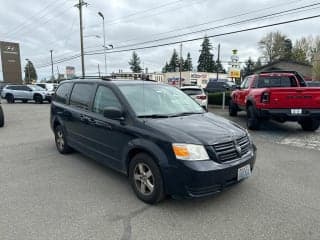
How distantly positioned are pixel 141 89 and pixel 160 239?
2490mm

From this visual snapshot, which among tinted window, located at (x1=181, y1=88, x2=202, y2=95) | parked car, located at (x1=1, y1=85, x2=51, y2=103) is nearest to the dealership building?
parked car, located at (x1=1, y1=85, x2=51, y2=103)

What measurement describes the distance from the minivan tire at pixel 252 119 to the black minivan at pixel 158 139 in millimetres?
4354

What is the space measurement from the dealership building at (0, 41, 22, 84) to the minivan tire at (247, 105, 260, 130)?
42.6 meters

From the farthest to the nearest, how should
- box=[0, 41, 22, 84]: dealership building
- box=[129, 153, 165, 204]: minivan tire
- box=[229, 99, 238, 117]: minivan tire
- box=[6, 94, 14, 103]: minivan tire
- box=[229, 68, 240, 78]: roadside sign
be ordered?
box=[0, 41, 22, 84]: dealership building < box=[6, 94, 14, 103]: minivan tire < box=[229, 68, 240, 78]: roadside sign < box=[229, 99, 238, 117]: minivan tire < box=[129, 153, 165, 204]: minivan tire

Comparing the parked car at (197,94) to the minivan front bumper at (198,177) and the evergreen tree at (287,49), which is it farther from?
the evergreen tree at (287,49)

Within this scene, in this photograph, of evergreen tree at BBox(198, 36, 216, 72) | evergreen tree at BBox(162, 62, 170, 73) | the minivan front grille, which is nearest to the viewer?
the minivan front grille

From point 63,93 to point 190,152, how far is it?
3969mm

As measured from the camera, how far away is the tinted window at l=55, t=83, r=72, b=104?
5926 mm

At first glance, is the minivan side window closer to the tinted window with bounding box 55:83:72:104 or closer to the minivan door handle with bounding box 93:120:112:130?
the minivan door handle with bounding box 93:120:112:130

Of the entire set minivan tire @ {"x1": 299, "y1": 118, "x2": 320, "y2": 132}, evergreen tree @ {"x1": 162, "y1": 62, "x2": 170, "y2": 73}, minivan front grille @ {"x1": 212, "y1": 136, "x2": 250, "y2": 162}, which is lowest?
minivan tire @ {"x1": 299, "y1": 118, "x2": 320, "y2": 132}

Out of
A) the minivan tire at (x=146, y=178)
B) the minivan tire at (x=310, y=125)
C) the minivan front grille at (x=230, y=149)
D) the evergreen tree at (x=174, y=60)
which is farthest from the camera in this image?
the evergreen tree at (x=174, y=60)

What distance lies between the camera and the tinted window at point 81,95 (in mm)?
5031

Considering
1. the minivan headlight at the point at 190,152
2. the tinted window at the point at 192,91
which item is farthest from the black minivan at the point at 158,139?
the tinted window at the point at 192,91

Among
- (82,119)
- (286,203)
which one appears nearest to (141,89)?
(82,119)
